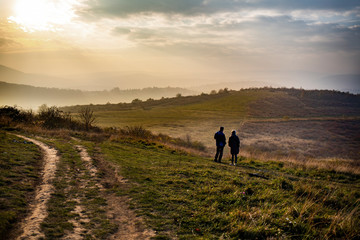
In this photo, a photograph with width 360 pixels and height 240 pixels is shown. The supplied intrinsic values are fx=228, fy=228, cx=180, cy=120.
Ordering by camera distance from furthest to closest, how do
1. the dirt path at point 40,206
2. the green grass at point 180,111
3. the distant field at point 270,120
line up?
1. the green grass at point 180,111
2. the distant field at point 270,120
3. the dirt path at point 40,206

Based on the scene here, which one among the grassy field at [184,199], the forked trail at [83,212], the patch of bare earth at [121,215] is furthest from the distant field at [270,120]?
the forked trail at [83,212]

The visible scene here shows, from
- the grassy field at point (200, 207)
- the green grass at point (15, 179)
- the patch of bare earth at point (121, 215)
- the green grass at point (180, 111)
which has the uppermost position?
the green grass at point (180, 111)

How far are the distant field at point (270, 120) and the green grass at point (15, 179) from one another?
78.4 ft

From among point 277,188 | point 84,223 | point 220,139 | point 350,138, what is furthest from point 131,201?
point 350,138

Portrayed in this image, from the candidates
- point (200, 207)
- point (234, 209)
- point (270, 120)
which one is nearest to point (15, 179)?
point (200, 207)

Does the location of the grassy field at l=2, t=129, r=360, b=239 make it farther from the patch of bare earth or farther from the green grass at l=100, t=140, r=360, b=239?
the patch of bare earth

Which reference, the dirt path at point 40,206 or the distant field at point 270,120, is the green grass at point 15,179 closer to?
the dirt path at point 40,206

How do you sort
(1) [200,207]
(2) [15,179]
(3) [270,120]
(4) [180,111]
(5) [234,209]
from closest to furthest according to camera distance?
1. (5) [234,209]
2. (1) [200,207]
3. (2) [15,179]
4. (3) [270,120]
5. (4) [180,111]

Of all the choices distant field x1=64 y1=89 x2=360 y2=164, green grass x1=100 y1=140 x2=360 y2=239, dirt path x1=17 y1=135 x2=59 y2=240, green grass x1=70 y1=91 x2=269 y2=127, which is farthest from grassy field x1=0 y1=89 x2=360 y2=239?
green grass x1=70 y1=91 x2=269 y2=127

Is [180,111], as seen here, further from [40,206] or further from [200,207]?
[40,206]

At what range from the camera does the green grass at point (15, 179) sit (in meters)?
6.58

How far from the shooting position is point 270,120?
59531 mm

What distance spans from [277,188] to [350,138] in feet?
161

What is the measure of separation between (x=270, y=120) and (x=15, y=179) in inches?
2309
